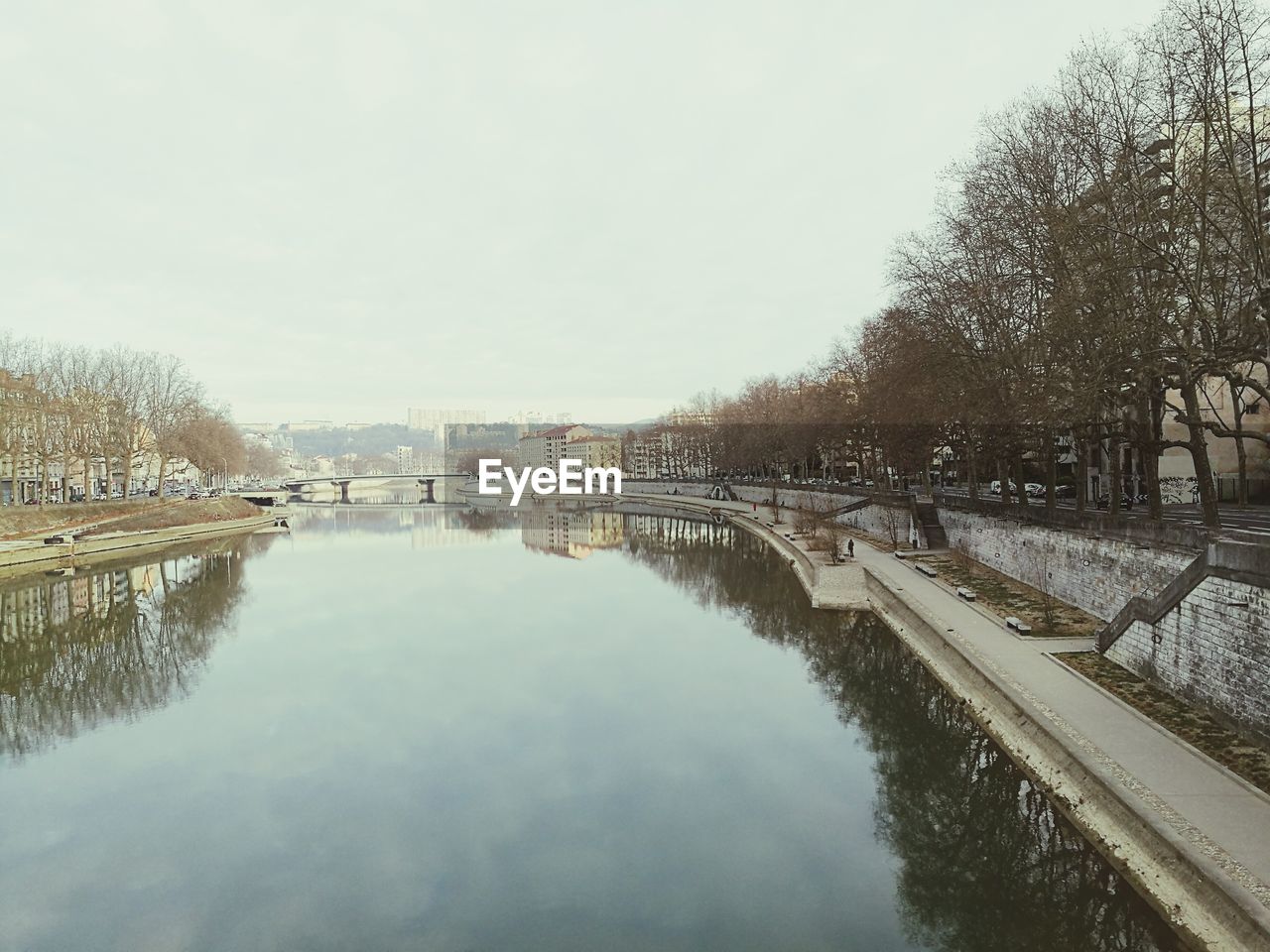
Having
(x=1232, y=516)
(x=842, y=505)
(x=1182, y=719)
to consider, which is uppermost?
(x=1232, y=516)

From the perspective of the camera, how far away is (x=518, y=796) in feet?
53.6

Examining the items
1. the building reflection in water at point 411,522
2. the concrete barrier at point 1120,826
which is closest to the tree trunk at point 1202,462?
the concrete barrier at point 1120,826

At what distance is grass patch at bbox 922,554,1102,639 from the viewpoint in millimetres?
23578

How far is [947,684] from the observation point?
22109 millimetres

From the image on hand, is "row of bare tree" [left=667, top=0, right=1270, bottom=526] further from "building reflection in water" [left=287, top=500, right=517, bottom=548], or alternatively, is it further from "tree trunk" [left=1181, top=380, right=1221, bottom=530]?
"building reflection in water" [left=287, top=500, right=517, bottom=548]

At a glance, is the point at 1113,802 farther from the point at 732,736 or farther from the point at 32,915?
the point at 32,915

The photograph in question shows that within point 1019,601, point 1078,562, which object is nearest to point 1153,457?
point 1078,562

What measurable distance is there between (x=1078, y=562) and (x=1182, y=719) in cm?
1148

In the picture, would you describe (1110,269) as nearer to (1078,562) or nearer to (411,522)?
(1078,562)

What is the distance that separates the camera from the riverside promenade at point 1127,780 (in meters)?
10.1

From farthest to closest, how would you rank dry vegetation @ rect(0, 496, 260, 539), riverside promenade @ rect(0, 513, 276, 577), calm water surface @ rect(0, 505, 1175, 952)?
dry vegetation @ rect(0, 496, 260, 539), riverside promenade @ rect(0, 513, 276, 577), calm water surface @ rect(0, 505, 1175, 952)

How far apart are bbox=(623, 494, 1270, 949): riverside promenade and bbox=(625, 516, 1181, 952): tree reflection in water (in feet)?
1.43

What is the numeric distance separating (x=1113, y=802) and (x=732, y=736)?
359 inches

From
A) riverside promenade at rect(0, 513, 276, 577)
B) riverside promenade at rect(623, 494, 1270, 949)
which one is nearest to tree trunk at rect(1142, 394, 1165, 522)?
riverside promenade at rect(623, 494, 1270, 949)
